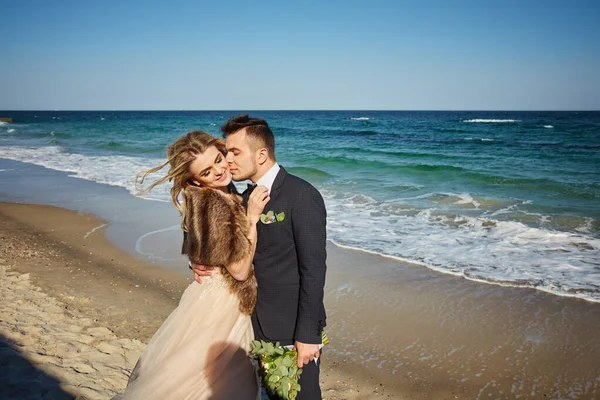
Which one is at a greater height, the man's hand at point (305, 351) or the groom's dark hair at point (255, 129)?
the groom's dark hair at point (255, 129)

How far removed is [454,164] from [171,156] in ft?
73.7

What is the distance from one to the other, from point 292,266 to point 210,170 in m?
0.86

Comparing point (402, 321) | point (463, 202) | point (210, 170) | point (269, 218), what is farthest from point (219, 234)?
point (463, 202)

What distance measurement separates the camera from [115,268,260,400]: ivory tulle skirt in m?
2.89

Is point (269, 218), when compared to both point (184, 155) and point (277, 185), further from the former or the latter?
point (184, 155)

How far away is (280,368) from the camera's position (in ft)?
9.21

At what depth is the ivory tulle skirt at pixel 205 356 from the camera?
2.89 metres

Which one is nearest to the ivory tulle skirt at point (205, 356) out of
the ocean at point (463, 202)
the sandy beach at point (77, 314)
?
the sandy beach at point (77, 314)

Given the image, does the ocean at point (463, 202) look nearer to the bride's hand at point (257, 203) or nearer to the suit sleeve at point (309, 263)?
the suit sleeve at point (309, 263)

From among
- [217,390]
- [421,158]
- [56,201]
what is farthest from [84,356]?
[421,158]

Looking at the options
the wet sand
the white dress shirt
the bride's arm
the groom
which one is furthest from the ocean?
the bride's arm

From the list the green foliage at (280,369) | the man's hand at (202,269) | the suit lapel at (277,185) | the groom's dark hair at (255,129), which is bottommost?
the green foliage at (280,369)

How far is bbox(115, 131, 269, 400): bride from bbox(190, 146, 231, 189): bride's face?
8cm

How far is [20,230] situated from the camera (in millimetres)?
10047
